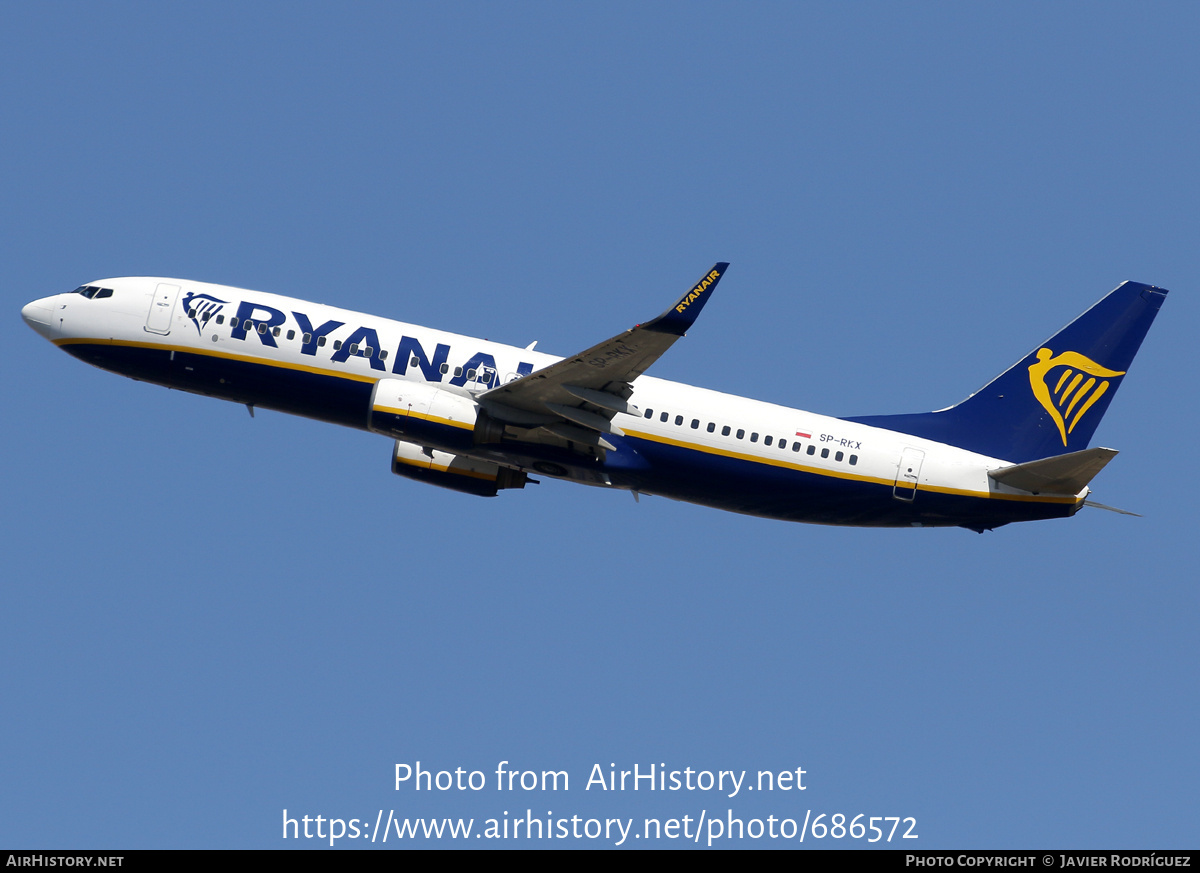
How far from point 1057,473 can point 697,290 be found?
12.8 metres

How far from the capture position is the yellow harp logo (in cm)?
4391

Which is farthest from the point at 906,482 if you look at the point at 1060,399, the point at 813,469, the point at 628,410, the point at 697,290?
the point at 697,290

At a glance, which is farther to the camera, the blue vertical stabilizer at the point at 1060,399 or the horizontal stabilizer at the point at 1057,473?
the blue vertical stabilizer at the point at 1060,399

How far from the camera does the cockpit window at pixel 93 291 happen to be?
44.3 meters

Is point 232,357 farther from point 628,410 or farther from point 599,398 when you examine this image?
point 628,410

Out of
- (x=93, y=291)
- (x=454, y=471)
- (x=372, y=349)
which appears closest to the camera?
(x=372, y=349)

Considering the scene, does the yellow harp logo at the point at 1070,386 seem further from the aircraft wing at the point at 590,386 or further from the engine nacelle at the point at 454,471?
the engine nacelle at the point at 454,471

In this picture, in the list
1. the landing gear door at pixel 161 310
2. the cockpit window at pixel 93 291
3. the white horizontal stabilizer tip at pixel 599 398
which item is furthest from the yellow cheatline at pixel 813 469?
the cockpit window at pixel 93 291

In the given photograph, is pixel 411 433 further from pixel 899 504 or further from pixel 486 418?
pixel 899 504

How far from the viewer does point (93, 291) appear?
44.6 m

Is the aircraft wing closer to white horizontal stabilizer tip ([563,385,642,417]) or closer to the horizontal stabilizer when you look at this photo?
white horizontal stabilizer tip ([563,385,642,417])

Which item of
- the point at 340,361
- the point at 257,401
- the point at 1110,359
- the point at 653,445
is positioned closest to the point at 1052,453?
the point at 1110,359

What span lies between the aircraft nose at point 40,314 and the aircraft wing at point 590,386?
51.3 feet

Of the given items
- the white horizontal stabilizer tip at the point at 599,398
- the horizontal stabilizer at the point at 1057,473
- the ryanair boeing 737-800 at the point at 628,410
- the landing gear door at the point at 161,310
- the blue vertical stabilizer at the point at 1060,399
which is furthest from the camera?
the blue vertical stabilizer at the point at 1060,399
